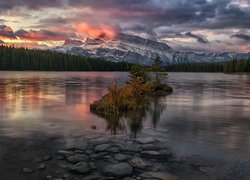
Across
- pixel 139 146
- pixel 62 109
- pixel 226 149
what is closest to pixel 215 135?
pixel 226 149

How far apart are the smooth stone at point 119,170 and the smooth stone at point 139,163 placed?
391 mm

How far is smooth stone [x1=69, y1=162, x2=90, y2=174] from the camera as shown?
13005 millimetres

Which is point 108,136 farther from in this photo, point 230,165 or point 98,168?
point 230,165

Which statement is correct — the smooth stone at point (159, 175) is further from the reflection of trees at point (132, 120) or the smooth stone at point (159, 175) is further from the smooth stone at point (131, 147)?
the reflection of trees at point (132, 120)

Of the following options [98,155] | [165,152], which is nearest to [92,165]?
[98,155]

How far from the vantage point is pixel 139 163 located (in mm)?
14156

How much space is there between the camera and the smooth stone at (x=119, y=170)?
12.8 m

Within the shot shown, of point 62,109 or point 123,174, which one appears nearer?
point 123,174

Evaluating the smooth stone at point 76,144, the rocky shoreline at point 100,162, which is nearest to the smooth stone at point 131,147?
the rocky shoreline at point 100,162

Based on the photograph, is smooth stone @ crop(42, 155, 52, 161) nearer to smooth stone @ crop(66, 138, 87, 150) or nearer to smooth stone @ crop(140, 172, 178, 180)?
smooth stone @ crop(66, 138, 87, 150)

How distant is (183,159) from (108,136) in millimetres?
5966

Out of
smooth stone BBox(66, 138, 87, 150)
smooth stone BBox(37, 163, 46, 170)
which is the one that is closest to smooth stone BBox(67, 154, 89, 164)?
smooth stone BBox(37, 163, 46, 170)

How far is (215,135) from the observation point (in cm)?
2025

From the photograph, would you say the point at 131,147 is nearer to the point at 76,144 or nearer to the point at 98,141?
the point at 98,141
